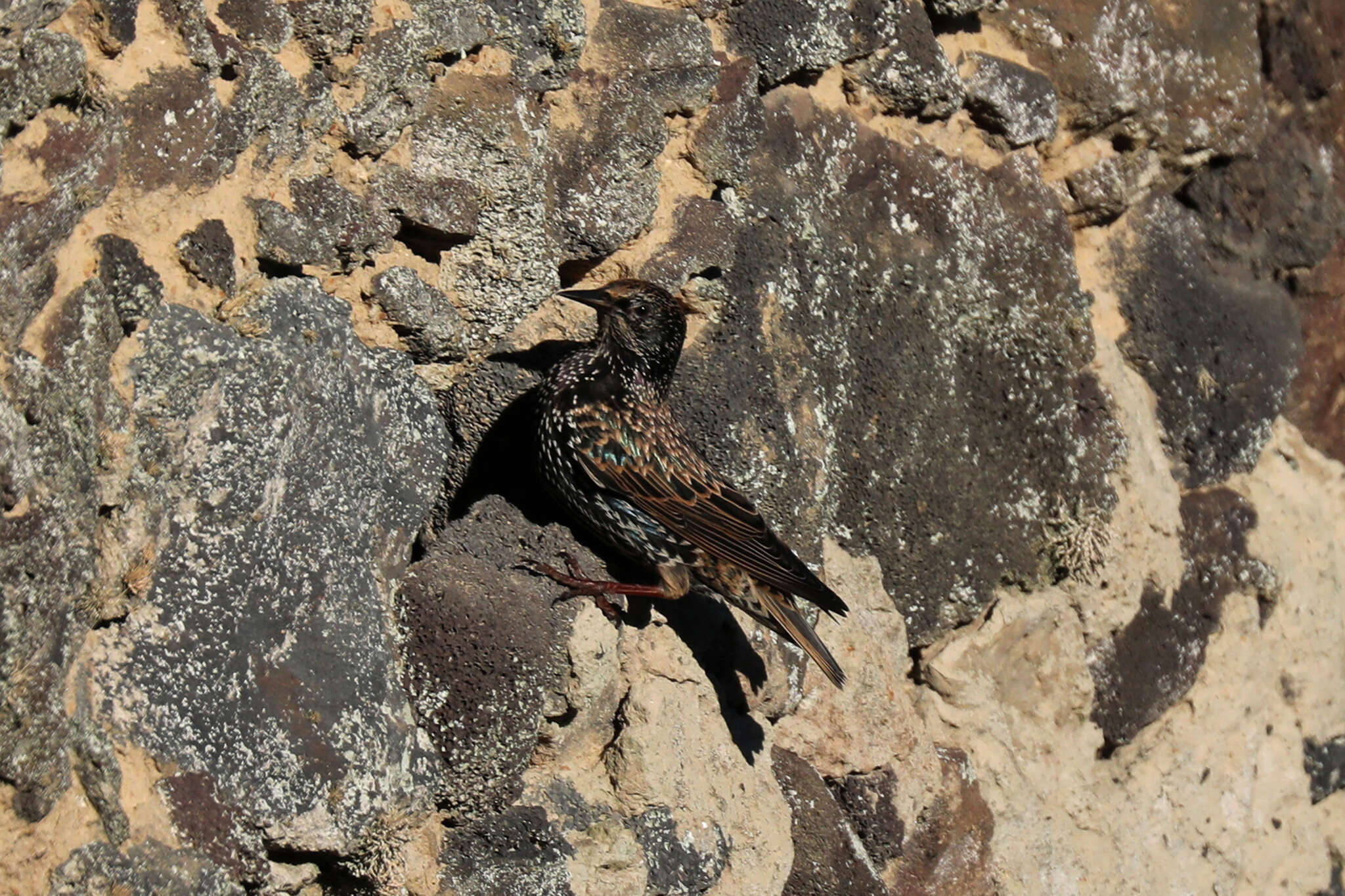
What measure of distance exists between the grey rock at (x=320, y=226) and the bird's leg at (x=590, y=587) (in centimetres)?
88

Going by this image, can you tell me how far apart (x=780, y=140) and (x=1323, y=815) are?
3.38 m

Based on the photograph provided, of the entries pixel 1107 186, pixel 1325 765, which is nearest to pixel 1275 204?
pixel 1107 186

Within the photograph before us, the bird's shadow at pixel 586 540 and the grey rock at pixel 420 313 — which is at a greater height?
the grey rock at pixel 420 313

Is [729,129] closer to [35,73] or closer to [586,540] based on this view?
[586,540]

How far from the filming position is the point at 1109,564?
4.67 metres

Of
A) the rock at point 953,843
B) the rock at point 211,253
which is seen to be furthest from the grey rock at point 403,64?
→ the rock at point 953,843

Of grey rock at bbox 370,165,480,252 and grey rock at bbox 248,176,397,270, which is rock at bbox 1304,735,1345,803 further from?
grey rock at bbox 248,176,397,270

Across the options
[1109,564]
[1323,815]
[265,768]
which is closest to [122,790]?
[265,768]

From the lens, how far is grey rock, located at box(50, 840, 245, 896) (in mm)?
2615

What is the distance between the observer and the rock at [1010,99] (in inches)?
183

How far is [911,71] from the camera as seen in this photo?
4.38 m

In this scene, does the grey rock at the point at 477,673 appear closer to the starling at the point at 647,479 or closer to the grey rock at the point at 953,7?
the starling at the point at 647,479

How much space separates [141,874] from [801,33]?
275cm

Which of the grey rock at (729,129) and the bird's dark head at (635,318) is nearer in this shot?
the bird's dark head at (635,318)
